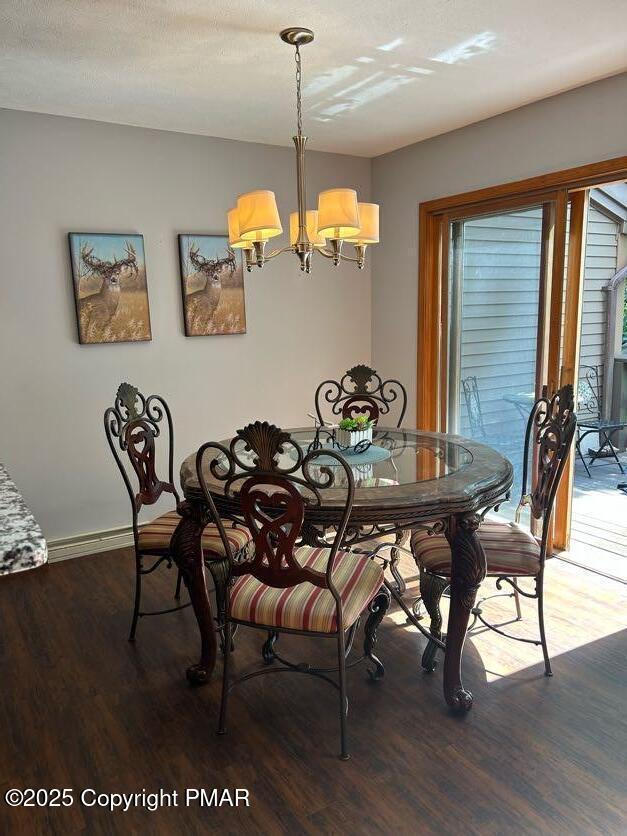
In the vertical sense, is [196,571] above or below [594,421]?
below

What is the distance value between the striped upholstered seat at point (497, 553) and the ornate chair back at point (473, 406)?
166 cm

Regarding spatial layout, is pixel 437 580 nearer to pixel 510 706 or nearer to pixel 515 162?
pixel 510 706

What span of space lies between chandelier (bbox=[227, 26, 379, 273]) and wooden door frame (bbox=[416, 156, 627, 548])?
4.28 feet

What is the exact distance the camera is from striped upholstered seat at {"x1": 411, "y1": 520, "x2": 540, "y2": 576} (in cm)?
242

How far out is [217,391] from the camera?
4223 millimetres

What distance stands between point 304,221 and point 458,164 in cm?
185

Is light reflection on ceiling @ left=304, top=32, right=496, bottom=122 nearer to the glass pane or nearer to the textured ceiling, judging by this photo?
the textured ceiling

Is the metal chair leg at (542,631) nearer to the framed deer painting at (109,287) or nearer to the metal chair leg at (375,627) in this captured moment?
the metal chair leg at (375,627)

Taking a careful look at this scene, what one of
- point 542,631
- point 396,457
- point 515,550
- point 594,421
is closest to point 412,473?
point 396,457

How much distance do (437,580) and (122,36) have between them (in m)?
2.47

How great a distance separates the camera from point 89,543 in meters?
3.83

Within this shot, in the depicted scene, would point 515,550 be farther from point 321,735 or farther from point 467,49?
point 467,49

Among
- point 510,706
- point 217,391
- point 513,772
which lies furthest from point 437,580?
point 217,391

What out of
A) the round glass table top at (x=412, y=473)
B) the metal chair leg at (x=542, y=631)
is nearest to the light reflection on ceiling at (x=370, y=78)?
the round glass table top at (x=412, y=473)
